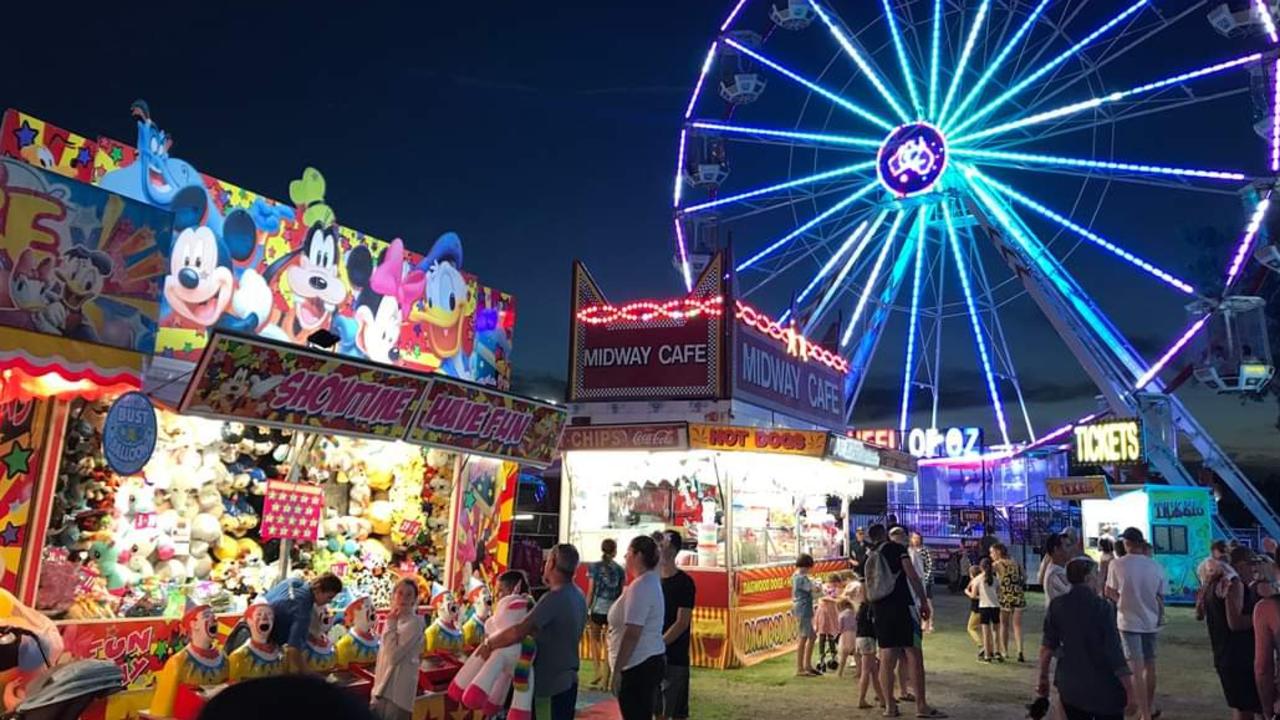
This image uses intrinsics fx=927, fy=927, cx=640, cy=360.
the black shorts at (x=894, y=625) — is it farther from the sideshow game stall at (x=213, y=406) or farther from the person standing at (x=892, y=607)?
the sideshow game stall at (x=213, y=406)

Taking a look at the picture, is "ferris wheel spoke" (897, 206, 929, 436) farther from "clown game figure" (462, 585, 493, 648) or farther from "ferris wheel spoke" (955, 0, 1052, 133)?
"clown game figure" (462, 585, 493, 648)

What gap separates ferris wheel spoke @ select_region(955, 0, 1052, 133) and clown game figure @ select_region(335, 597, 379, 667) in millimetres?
17374

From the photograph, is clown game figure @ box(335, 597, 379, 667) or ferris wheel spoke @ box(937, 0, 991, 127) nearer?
clown game figure @ box(335, 597, 379, 667)

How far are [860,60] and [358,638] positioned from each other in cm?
1734

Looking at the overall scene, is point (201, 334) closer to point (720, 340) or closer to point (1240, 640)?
point (720, 340)

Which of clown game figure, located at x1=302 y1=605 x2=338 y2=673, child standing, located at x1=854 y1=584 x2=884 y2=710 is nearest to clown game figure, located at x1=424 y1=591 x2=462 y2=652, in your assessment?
clown game figure, located at x1=302 y1=605 x2=338 y2=673

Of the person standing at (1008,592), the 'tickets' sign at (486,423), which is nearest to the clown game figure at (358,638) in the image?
the 'tickets' sign at (486,423)

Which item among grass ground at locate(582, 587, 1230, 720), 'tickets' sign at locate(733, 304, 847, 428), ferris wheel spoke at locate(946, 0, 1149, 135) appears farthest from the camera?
ferris wheel spoke at locate(946, 0, 1149, 135)

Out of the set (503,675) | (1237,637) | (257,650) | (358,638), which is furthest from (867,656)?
(257,650)

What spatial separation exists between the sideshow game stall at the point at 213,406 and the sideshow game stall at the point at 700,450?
187cm

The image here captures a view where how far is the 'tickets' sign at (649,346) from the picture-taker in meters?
12.1

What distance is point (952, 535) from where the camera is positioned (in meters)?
28.6

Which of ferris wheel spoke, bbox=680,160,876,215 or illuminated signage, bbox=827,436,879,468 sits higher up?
ferris wheel spoke, bbox=680,160,876,215

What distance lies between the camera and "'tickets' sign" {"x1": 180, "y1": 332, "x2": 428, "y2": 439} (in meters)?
6.42
